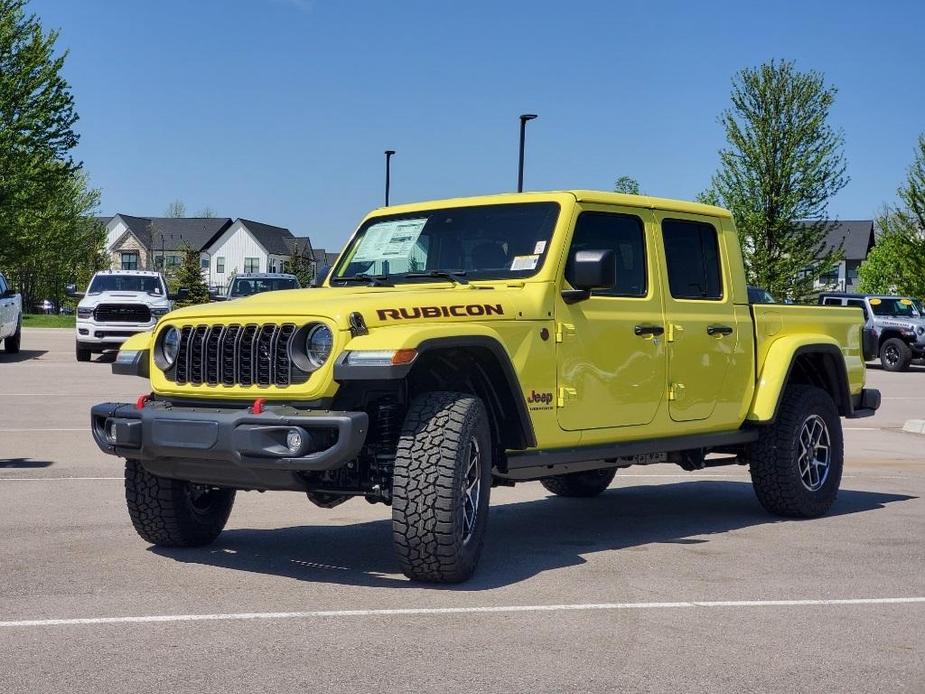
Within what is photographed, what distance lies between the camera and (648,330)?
7.76 metres

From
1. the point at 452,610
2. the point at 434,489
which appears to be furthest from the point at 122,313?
the point at 452,610

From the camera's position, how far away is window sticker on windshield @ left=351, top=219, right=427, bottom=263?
25.9 feet

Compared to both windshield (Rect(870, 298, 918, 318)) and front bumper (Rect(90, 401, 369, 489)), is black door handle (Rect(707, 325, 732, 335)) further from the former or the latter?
windshield (Rect(870, 298, 918, 318))

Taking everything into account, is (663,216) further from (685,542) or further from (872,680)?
(872,680)

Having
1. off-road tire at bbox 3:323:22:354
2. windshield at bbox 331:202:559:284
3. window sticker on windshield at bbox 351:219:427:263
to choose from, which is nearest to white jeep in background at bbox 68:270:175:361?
off-road tire at bbox 3:323:22:354

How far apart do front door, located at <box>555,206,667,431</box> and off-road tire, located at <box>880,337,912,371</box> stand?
24.9 metres

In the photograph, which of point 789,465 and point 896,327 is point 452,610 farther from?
point 896,327

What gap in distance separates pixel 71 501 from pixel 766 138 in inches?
1617

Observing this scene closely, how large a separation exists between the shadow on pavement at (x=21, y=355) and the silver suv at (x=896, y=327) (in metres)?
18.3

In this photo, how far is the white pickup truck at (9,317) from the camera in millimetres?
26677

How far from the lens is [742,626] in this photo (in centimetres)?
570

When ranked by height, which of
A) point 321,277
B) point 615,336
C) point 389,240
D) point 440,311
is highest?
point 389,240

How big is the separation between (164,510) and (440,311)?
6.41 ft

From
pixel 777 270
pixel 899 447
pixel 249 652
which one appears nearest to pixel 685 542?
pixel 249 652
